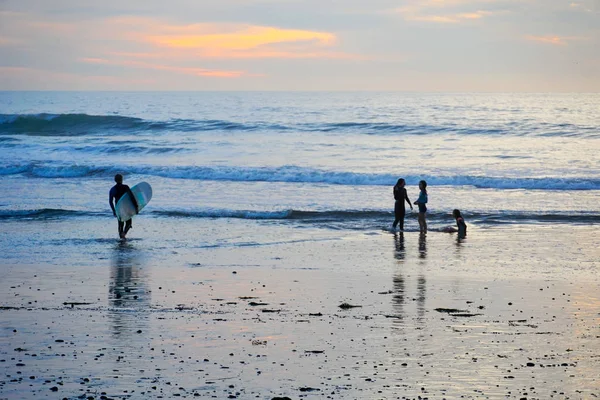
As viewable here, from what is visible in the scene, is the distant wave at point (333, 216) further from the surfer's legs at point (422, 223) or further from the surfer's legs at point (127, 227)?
the surfer's legs at point (127, 227)

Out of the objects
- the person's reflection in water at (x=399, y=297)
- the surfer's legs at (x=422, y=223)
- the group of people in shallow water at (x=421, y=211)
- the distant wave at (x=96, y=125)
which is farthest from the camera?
the distant wave at (x=96, y=125)

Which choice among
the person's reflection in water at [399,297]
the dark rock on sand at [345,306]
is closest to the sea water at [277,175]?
the person's reflection in water at [399,297]

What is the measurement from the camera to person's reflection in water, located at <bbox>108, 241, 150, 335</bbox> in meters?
9.44

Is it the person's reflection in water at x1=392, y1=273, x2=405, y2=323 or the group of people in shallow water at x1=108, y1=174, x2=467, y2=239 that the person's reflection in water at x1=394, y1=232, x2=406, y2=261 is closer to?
the group of people in shallow water at x1=108, y1=174, x2=467, y2=239

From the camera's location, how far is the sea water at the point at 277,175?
18.4 m

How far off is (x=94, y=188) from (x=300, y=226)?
34.3ft

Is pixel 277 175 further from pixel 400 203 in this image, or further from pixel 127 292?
pixel 127 292

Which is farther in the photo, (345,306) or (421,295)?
(421,295)

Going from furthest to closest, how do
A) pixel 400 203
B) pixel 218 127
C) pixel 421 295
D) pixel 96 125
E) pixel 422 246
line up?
1. pixel 96 125
2. pixel 218 127
3. pixel 400 203
4. pixel 422 246
5. pixel 421 295

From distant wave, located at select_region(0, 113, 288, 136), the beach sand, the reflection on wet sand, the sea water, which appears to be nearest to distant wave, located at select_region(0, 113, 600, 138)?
distant wave, located at select_region(0, 113, 288, 136)

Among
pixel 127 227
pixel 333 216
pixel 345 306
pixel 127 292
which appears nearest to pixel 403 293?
pixel 345 306

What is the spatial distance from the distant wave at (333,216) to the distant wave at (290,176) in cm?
602

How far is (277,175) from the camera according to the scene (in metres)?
29.8

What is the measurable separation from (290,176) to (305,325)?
20.3m
